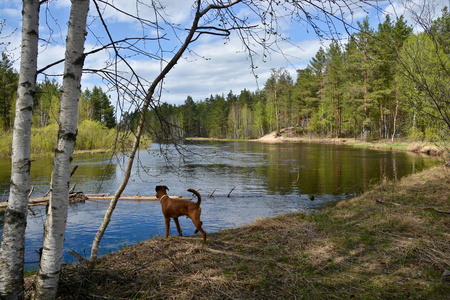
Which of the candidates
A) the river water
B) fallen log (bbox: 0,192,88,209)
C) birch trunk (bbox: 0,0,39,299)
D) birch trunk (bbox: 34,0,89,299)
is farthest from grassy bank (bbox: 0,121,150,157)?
birch trunk (bbox: 34,0,89,299)

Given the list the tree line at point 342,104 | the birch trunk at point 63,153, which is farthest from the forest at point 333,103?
the birch trunk at point 63,153

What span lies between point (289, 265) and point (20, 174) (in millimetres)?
3496

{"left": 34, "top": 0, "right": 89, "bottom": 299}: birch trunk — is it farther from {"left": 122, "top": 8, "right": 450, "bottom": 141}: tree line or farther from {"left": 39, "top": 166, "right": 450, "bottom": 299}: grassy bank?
{"left": 122, "top": 8, "right": 450, "bottom": 141}: tree line

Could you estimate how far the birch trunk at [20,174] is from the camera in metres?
2.71

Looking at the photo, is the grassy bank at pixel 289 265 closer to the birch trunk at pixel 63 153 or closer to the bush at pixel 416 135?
the birch trunk at pixel 63 153

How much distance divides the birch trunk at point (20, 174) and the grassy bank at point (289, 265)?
0.51m

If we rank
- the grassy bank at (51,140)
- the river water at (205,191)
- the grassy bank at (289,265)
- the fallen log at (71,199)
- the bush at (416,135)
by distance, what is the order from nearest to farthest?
the grassy bank at (289,265) < the river water at (205,191) < the fallen log at (71,199) < the grassy bank at (51,140) < the bush at (416,135)

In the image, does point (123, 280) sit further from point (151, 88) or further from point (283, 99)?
point (283, 99)

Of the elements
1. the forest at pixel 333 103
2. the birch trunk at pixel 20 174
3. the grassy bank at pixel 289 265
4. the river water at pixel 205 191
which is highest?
the forest at pixel 333 103

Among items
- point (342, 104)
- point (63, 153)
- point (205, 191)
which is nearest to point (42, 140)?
point (205, 191)

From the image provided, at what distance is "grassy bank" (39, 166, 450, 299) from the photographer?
340 cm

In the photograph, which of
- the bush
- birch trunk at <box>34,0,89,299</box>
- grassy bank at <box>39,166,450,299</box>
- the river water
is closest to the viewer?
birch trunk at <box>34,0,89,299</box>

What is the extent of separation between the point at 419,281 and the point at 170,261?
3.33m

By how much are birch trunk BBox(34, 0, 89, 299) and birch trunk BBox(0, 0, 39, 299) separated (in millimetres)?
261
